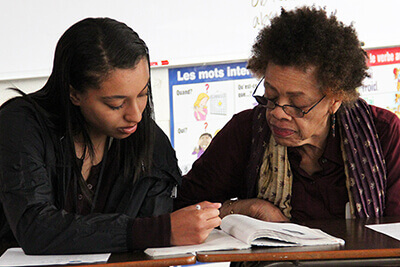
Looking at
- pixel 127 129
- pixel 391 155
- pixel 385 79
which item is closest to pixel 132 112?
pixel 127 129

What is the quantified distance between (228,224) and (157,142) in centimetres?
40

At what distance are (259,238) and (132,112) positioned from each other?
1.61ft

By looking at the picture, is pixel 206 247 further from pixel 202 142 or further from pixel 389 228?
pixel 202 142

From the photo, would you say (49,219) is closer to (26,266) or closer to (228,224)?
(26,266)

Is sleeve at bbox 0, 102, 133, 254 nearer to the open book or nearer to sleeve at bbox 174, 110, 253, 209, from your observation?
the open book

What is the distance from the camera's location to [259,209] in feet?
6.60

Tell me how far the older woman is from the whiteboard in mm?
1062

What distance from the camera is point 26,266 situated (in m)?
1.29

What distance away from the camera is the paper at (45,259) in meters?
1.30

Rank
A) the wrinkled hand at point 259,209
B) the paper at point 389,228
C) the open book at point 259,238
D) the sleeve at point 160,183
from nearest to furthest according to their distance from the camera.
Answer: the open book at point 259,238
the paper at point 389,228
the sleeve at point 160,183
the wrinkled hand at point 259,209

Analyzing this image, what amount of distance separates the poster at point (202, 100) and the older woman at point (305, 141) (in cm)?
100

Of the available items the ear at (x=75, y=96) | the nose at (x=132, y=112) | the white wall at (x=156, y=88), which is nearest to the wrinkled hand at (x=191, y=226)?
the nose at (x=132, y=112)

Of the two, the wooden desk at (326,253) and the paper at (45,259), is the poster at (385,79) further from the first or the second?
the paper at (45,259)

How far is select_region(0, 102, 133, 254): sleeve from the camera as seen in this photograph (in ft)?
4.57
